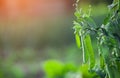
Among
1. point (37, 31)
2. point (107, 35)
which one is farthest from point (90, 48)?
point (37, 31)

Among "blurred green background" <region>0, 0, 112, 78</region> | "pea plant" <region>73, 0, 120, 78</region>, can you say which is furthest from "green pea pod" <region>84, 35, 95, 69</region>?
"blurred green background" <region>0, 0, 112, 78</region>

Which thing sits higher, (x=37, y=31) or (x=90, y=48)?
(x=37, y=31)

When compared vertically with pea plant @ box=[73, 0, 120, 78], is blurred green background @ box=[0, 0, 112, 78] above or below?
above

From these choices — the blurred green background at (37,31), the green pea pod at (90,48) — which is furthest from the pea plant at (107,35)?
the blurred green background at (37,31)

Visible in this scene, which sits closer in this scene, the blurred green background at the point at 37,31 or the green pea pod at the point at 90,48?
the green pea pod at the point at 90,48

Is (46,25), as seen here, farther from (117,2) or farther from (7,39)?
(117,2)

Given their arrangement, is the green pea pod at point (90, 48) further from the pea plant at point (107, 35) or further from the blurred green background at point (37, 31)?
the blurred green background at point (37, 31)

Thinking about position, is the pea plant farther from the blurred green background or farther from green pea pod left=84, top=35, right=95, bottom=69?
the blurred green background

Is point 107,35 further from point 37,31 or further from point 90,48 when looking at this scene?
point 37,31
